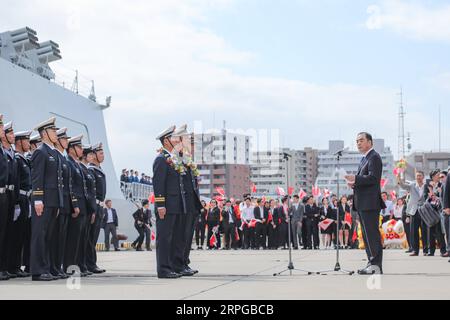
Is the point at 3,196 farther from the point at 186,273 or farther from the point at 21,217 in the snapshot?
the point at 186,273

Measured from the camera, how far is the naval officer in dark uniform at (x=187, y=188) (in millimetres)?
Result: 10242

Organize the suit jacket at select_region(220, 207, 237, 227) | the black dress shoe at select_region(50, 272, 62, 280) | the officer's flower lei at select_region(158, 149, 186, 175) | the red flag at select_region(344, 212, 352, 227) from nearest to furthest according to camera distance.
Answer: the black dress shoe at select_region(50, 272, 62, 280) → the officer's flower lei at select_region(158, 149, 186, 175) → the red flag at select_region(344, 212, 352, 227) → the suit jacket at select_region(220, 207, 237, 227)

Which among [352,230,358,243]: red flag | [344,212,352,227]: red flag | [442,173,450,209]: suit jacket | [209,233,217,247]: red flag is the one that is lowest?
[209,233,217,247]: red flag

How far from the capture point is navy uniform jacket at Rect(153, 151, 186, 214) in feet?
32.4

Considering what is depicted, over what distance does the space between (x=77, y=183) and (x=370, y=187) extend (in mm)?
4080

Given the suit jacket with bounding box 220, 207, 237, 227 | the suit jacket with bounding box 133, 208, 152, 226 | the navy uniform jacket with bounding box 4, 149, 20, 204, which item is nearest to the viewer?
the navy uniform jacket with bounding box 4, 149, 20, 204

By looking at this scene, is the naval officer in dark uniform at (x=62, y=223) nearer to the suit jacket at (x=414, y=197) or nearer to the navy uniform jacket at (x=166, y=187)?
the navy uniform jacket at (x=166, y=187)

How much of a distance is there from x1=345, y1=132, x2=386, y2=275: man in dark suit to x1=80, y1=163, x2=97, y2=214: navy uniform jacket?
3.71m

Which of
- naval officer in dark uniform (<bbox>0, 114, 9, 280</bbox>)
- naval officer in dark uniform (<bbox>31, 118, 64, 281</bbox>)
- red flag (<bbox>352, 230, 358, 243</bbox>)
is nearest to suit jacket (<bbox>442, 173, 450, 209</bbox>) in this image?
naval officer in dark uniform (<bbox>31, 118, 64, 281</bbox>)

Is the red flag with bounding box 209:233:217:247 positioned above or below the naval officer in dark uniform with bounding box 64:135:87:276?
below

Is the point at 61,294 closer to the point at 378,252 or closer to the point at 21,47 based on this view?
the point at 378,252

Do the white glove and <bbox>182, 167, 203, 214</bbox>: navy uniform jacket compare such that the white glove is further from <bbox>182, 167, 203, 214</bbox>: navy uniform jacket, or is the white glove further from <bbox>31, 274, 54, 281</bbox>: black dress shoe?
<bbox>182, 167, 203, 214</bbox>: navy uniform jacket

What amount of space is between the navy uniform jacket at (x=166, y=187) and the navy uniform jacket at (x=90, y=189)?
1.35 m

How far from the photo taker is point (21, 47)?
111 feet
